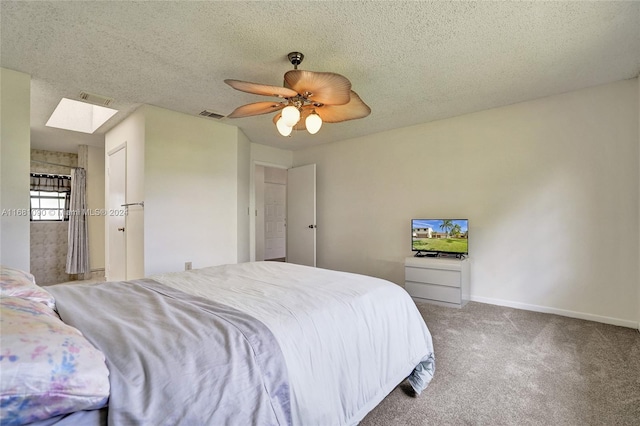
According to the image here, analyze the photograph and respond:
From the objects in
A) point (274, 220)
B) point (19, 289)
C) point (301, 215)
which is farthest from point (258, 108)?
point (274, 220)

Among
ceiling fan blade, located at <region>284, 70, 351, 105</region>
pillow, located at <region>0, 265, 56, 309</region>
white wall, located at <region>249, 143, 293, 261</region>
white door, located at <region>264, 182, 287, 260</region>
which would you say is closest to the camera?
pillow, located at <region>0, 265, 56, 309</region>

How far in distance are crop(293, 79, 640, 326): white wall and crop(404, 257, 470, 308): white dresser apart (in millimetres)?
418

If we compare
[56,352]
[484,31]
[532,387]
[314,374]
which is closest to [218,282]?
[314,374]

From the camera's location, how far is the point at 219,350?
1.00 metres

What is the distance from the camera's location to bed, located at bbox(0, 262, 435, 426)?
746 mm

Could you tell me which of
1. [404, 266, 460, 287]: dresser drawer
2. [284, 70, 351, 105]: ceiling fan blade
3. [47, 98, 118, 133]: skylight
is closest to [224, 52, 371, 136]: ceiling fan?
[284, 70, 351, 105]: ceiling fan blade

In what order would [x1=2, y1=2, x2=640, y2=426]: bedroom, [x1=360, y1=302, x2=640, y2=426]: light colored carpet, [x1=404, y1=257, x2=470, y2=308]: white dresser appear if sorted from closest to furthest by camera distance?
[x1=360, y1=302, x2=640, y2=426]: light colored carpet → [x1=2, y1=2, x2=640, y2=426]: bedroom → [x1=404, y1=257, x2=470, y2=308]: white dresser

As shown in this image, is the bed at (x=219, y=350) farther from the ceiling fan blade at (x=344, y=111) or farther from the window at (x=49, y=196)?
the window at (x=49, y=196)

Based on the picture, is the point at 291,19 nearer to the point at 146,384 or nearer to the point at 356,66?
the point at 356,66

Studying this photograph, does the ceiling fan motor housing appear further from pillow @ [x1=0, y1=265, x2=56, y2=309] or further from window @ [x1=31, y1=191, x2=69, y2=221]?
window @ [x1=31, y1=191, x2=69, y2=221]

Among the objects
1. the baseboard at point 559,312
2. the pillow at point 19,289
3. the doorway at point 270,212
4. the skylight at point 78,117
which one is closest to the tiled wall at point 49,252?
the skylight at point 78,117

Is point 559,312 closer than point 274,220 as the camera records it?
Yes

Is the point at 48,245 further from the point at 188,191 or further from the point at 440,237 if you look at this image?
the point at 440,237

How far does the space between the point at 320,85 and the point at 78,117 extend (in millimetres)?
4323
